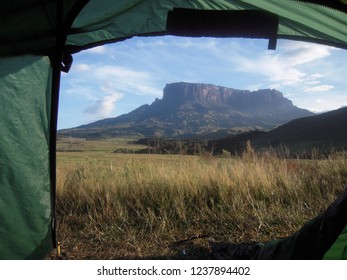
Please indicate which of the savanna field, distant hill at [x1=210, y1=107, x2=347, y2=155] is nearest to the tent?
the savanna field

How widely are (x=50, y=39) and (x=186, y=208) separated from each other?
2504mm

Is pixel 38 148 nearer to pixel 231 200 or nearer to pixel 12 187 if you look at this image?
pixel 12 187

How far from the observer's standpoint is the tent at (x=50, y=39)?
2703 millimetres

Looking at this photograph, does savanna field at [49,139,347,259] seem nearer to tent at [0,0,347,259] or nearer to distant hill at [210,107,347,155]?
tent at [0,0,347,259]

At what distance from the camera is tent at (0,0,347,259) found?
270cm

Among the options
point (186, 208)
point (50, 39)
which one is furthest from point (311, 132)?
point (50, 39)

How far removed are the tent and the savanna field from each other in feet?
2.03

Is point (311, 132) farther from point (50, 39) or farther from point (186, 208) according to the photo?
point (50, 39)

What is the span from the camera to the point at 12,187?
2762mm

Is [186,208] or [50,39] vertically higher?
[50,39]

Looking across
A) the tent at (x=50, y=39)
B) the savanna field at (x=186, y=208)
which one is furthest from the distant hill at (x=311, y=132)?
the tent at (x=50, y=39)

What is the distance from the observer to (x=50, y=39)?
117 inches

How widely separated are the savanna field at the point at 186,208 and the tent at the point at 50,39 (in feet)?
2.03
